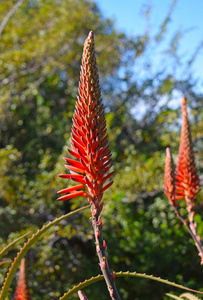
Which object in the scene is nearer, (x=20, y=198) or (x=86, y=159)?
(x=86, y=159)

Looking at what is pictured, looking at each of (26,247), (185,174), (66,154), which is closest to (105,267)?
(26,247)

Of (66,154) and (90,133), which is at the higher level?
(66,154)

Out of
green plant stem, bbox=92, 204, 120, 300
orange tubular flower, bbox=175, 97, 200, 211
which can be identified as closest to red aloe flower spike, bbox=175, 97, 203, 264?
orange tubular flower, bbox=175, 97, 200, 211

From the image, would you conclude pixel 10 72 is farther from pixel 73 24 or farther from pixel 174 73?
pixel 174 73

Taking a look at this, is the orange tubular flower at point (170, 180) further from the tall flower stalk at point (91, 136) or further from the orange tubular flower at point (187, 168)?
the tall flower stalk at point (91, 136)

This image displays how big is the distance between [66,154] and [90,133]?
137 inches

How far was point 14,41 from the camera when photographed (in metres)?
7.12

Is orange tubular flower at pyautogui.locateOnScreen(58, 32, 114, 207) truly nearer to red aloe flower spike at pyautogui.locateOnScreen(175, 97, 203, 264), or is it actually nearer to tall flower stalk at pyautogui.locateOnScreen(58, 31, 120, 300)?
tall flower stalk at pyautogui.locateOnScreen(58, 31, 120, 300)

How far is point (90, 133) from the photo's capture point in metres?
0.91

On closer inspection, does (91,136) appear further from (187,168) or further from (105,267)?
(187,168)

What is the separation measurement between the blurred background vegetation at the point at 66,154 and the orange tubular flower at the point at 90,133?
234cm

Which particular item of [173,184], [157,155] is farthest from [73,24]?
[173,184]

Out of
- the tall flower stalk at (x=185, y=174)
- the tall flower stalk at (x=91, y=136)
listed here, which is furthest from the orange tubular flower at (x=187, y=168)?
the tall flower stalk at (x=91, y=136)

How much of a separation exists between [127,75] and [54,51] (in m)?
2.06
